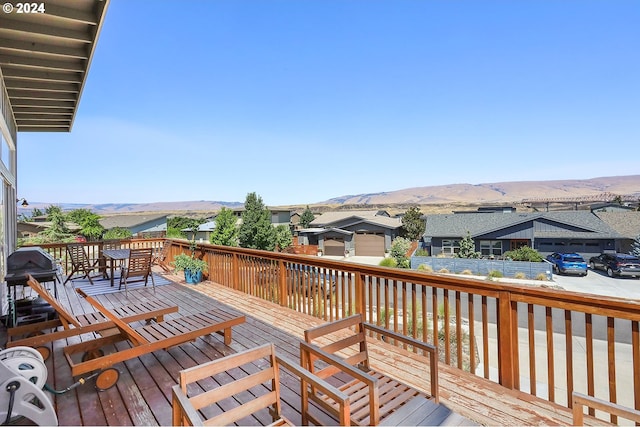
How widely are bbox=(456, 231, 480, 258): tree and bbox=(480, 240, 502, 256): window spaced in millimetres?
1279

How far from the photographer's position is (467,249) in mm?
23203

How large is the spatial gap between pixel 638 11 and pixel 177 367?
53.3 ft

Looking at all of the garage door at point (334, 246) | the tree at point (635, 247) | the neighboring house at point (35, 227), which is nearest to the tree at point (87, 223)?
the neighboring house at point (35, 227)

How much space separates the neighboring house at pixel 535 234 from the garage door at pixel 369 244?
4.50 m

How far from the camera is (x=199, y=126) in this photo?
22.8 metres

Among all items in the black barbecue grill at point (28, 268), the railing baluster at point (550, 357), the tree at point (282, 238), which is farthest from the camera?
the tree at point (282, 238)

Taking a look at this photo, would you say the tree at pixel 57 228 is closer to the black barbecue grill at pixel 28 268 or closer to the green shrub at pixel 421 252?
the black barbecue grill at pixel 28 268

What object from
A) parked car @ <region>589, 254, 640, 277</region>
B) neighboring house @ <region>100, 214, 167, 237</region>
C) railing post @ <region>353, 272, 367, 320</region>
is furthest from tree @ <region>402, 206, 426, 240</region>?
neighboring house @ <region>100, 214, 167, 237</region>

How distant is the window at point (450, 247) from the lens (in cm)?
2484

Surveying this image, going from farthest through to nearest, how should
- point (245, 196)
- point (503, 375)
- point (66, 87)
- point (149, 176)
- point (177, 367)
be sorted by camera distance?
point (149, 176) < point (245, 196) < point (66, 87) < point (177, 367) < point (503, 375)

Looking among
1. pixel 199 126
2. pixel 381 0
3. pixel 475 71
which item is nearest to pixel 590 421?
pixel 381 0

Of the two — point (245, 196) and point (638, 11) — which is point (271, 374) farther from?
point (245, 196)

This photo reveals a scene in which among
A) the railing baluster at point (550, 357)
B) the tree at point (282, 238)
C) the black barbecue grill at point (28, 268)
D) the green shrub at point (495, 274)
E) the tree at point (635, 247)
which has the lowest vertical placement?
the green shrub at point (495, 274)

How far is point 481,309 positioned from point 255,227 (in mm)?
22625
